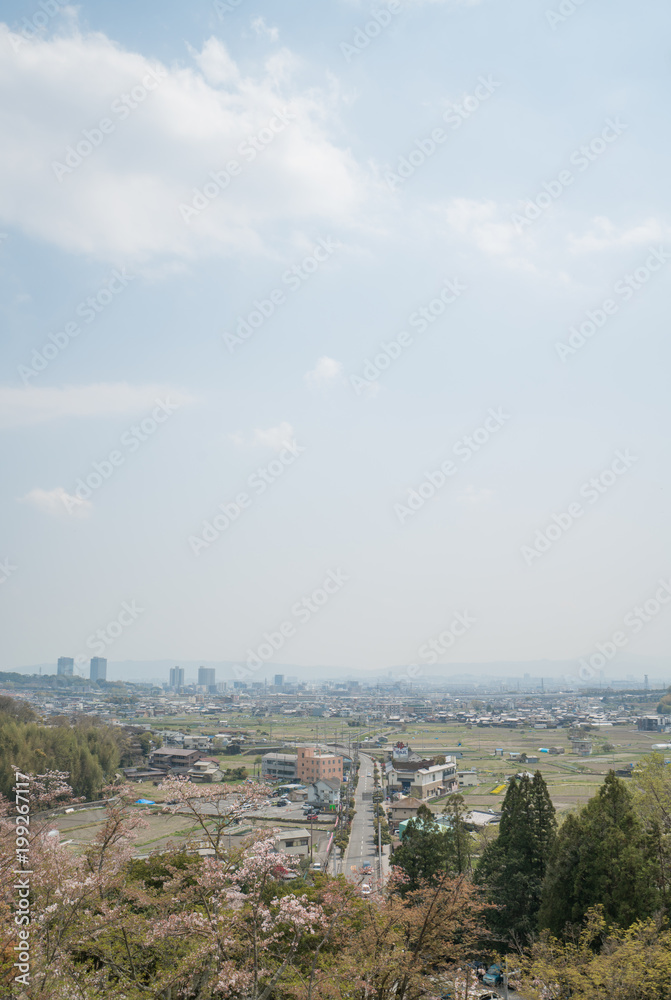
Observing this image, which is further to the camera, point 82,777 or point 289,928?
point 82,777

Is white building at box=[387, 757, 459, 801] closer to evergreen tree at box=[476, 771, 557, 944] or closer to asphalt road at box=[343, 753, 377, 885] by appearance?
asphalt road at box=[343, 753, 377, 885]

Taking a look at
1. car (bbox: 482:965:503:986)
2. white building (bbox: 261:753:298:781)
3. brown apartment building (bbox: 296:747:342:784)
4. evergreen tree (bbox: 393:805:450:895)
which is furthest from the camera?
white building (bbox: 261:753:298:781)

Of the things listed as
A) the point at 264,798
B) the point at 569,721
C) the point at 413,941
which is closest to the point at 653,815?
the point at 413,941

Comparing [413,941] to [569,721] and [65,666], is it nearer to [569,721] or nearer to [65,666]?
[569,721]

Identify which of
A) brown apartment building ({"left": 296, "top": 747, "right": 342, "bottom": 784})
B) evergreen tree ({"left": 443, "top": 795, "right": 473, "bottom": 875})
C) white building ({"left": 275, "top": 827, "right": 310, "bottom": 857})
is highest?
evergreen tree ({"left": 443, "top": 795, "right": 473, "bottom": 875})

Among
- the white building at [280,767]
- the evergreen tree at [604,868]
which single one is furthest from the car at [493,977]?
the white building at [280,767]

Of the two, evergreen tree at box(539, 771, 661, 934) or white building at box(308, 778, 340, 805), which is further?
white building at box(308, 778, 340, 805)

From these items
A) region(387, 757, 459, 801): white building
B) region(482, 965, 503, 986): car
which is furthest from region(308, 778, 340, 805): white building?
region(482, 965, 503, 986): car
